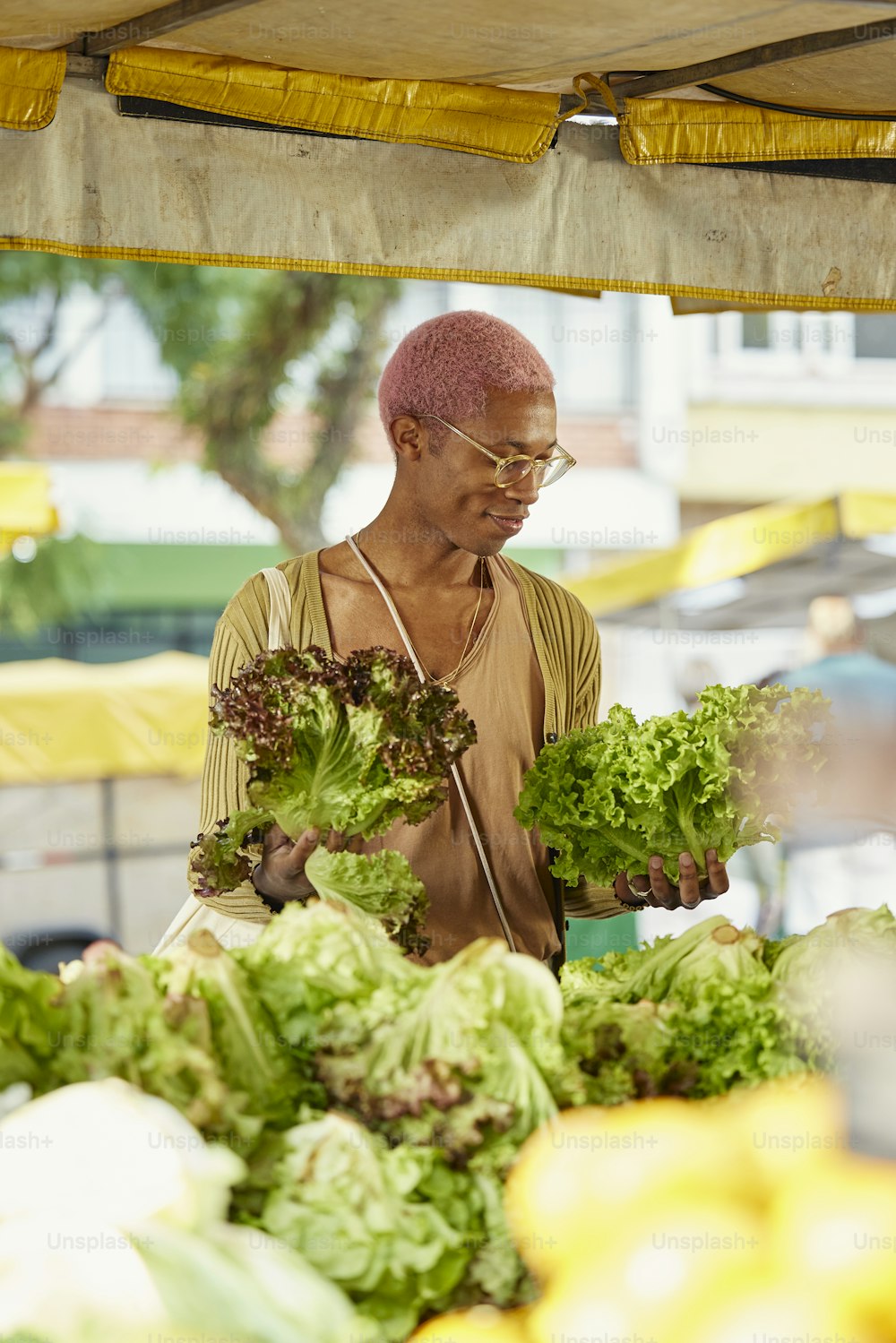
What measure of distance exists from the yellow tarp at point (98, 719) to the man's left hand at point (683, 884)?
6.17m

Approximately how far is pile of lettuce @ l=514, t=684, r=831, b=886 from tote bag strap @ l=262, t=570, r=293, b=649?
0.69 m

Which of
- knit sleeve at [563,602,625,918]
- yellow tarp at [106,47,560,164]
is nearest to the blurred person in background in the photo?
knit sleeve at [563,602,625,918]

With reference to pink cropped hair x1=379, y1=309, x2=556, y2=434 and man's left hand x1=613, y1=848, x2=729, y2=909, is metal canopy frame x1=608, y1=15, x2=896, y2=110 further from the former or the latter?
man's left hand x1=613, y1=848, x2=729, y2=909

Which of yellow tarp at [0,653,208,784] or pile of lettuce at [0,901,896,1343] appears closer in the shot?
pile of lettuce at [0,901,896,1343]

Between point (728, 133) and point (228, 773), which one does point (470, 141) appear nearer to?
point (728, 133)

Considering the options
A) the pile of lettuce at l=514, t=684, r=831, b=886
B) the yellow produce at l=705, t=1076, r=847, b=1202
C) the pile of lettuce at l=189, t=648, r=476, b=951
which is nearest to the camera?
the yellow produce at l=705, t=1076, r=847, b=1202

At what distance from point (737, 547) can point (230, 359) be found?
5021 mm

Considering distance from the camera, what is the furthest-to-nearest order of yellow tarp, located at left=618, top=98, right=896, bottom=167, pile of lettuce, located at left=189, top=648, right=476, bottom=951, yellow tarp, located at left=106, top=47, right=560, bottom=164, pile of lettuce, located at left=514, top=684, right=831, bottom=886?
yellow tarp, located at left=618, top=98, right=896, bottom=167
yellow tarp, located at left=106, top=47, right=560, bottom=164
pile of lettuce, located at left=514, top=684, right=831, bottom=886
pile of lettuce, located at left=189, top=648, right=476, bottom=951

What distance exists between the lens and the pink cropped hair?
316 cm

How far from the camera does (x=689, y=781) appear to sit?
2754mm

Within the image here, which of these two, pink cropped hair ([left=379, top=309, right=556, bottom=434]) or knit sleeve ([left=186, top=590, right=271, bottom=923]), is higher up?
pink cropped hair ([left=379, top=309, right=556, bottom=434])

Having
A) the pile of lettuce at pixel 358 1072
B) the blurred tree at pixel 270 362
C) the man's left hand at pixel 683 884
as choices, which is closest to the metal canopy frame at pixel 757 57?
the man's left hand at pixel 683 884

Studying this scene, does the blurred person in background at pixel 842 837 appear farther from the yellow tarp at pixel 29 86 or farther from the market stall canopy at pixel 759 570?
the yellow tarp at pixel 29 86

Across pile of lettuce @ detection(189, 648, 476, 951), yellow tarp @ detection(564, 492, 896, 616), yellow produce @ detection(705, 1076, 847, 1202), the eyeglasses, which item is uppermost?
the eyeglasses
